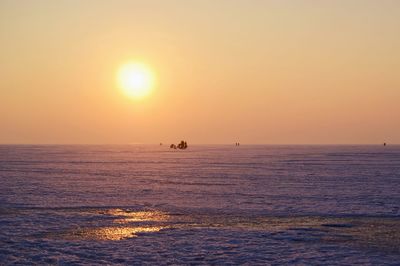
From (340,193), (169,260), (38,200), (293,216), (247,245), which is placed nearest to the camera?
(169,260)

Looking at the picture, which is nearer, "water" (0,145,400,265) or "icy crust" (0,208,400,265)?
"icy crust" (0,208,400,265)

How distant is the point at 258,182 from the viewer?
3084cm

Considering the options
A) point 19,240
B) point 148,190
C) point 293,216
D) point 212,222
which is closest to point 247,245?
point 212,222

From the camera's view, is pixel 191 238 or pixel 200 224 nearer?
pixel 191 238

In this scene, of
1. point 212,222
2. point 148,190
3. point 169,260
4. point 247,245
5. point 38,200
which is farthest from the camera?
point 148,190

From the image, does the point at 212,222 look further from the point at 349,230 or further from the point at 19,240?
the point at 19,240

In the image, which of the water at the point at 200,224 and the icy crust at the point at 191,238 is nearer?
the icy crust at the point at 191,238

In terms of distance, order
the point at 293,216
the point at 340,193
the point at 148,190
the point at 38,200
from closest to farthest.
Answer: the point at 293,216, the point at 38,200, the point at 340,193, the point at 148,190

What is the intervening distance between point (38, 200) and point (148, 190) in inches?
252

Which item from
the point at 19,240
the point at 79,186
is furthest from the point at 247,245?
the point at 79,186

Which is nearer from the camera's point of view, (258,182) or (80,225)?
(80,225)

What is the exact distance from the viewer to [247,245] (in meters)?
13.3

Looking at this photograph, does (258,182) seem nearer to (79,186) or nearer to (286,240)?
(79,186)

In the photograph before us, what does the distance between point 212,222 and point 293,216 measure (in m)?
3.03
